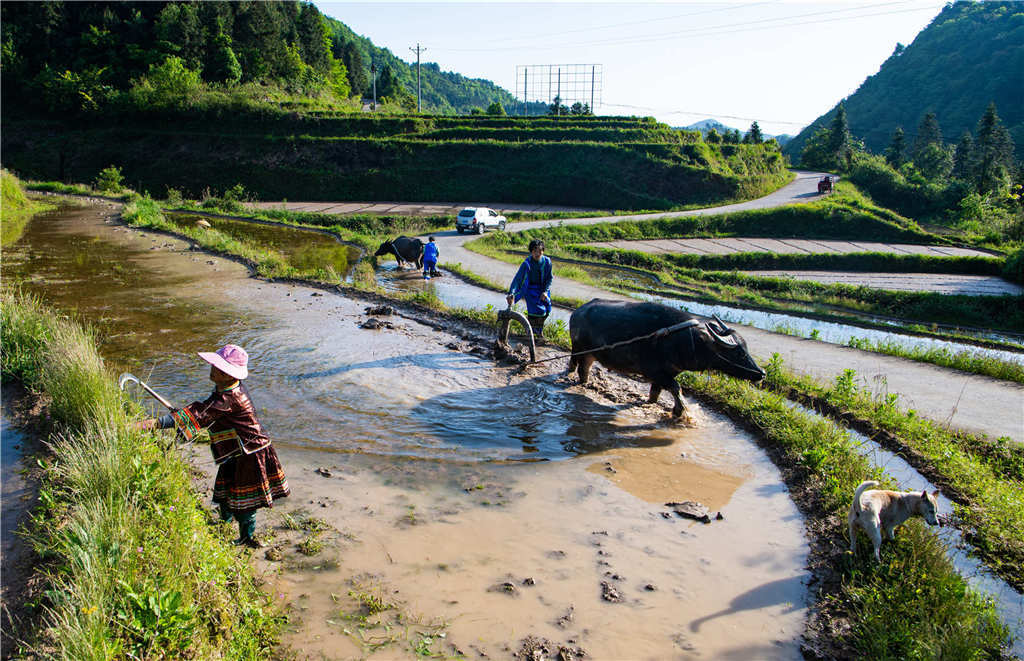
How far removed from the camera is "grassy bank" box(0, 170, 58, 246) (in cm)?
2250

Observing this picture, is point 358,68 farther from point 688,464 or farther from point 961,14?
point 961,14

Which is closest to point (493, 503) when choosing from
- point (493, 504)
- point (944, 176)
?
point (493, 504)

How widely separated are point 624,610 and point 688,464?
9.64 ft

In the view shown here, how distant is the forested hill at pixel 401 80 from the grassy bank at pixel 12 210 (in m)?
62.3

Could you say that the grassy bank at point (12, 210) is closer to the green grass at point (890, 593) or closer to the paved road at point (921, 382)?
the paved road at point (921, 382)

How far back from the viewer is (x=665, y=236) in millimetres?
34219

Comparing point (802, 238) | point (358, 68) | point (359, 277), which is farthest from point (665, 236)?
point (358, 68)

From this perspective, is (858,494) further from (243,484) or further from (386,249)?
(386,249)

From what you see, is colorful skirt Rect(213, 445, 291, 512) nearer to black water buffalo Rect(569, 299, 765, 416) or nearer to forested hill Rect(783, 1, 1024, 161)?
black water buffalo Rect(569, 299, 765, 416)

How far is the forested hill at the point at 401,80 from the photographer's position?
9294cm

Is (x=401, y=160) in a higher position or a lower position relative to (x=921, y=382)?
higher

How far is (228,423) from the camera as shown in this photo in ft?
14.8

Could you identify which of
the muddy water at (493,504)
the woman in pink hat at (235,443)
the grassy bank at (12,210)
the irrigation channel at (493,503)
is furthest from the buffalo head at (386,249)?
the woman in pink hat at (235,443)

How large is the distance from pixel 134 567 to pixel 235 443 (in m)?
1.10
